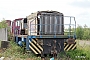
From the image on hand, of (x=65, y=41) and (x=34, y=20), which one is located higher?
(x=34, y=20)

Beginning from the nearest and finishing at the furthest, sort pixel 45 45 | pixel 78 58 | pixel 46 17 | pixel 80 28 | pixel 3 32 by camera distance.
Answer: pixel 78 58, pixel 45 45, pixel 46 17, pixel 3 32, pixel 80 28

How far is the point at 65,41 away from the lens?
1219 centimetres

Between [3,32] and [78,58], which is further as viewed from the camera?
[3,32]

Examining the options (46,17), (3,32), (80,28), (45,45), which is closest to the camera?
(45,45)

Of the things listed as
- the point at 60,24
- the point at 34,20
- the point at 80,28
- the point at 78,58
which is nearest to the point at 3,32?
the point at 34,20

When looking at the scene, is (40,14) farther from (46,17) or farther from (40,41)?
(40,41)

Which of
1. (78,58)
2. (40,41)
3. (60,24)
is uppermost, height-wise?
(60,24)

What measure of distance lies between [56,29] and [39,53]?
6.72ft

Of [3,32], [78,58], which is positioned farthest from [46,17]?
[3,32]

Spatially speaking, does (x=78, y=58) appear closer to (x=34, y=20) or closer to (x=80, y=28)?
(x=34, y=20)

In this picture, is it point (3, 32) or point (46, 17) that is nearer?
point (46, 17)

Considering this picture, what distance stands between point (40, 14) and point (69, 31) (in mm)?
2015

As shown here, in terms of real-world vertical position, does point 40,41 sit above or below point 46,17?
below

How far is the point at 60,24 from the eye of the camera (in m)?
12.5
